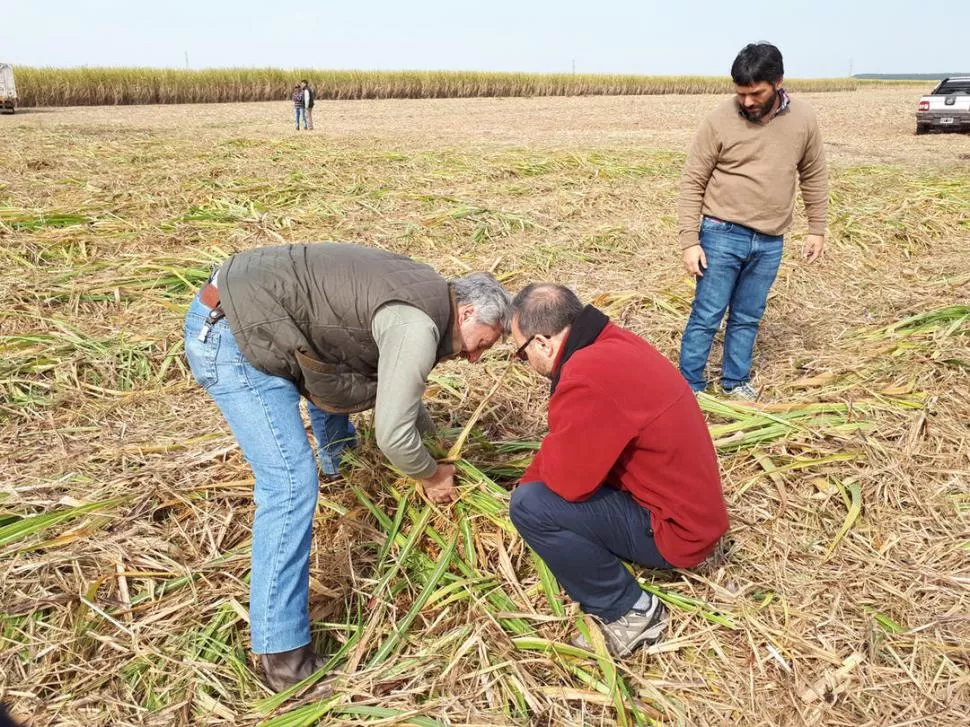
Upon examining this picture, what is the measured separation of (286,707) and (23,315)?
12.0ft

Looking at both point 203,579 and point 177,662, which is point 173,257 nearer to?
point 203,579

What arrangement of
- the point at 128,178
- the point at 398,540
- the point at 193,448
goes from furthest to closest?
the point at 128,178, the point at 193,448, the point at 398,540

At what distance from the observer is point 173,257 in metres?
5.59

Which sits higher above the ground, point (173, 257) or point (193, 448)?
point (173, 257)

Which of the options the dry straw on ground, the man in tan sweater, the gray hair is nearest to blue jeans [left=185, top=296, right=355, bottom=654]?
the dry straw on ground

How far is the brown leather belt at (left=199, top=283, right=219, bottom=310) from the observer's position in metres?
2.21

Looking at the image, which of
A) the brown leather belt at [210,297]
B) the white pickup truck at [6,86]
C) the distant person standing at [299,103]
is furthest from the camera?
the white pickup truck at [6,86]

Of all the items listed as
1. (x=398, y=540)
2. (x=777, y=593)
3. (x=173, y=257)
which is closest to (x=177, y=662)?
(x=398, y=540)

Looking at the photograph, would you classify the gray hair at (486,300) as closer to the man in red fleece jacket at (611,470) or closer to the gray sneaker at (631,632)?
the man in red fleece jacket at (611,470)

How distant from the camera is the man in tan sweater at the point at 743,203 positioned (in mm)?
3516

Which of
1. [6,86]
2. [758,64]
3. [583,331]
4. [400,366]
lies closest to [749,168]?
[758,64]

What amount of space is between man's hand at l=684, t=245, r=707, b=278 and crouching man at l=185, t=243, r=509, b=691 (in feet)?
5.98

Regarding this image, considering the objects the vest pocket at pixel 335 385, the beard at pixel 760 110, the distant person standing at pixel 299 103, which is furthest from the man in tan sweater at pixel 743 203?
the distant person standing at pixel 299 103

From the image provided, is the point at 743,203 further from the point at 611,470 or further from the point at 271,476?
the point at 271,476
